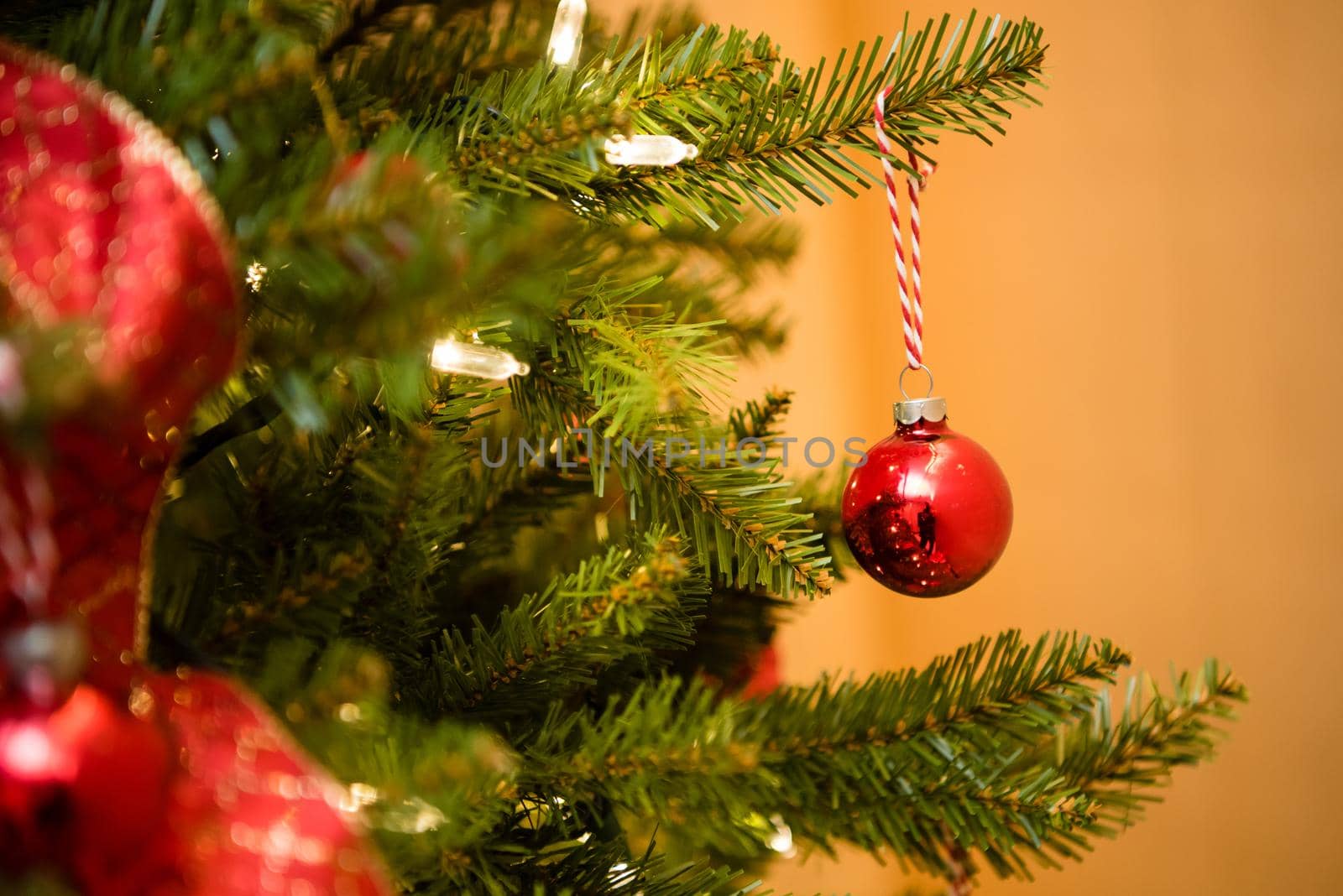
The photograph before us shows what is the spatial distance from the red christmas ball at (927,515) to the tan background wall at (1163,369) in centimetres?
47

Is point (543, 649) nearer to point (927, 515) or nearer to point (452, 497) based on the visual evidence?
point (452, 497)

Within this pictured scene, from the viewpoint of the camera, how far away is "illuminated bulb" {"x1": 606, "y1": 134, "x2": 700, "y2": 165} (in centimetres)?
27

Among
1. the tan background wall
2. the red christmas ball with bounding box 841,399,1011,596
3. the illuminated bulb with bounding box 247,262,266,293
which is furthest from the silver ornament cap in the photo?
the tan background wall

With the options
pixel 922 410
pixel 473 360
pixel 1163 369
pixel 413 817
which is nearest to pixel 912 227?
pixel 922 410

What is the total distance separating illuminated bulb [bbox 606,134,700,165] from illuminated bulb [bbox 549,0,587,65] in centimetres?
7

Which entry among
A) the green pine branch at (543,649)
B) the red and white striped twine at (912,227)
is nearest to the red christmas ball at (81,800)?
the green pine branch at (543,649)

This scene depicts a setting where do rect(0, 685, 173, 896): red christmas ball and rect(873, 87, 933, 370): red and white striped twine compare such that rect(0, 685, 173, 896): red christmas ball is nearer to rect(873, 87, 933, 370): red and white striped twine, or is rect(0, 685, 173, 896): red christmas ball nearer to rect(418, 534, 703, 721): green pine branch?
rect(418, 534, 703, 721): green pine branch

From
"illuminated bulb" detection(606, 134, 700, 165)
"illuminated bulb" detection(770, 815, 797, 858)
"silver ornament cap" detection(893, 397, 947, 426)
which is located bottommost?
"illuminated bulb" detection(770, 815, 797, 858)

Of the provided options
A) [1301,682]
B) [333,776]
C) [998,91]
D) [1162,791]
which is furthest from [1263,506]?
[333,776]

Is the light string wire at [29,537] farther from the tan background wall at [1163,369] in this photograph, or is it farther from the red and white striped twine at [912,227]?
the tan background wall at [1163,369]

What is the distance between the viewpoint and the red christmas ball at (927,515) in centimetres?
37

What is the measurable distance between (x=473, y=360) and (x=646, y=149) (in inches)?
3.4

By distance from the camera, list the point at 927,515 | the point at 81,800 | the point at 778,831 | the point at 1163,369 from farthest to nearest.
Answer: the point at 1163,369, the point at 927,515, the point at 778,831, the point at 81,800

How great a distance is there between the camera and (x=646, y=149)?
0.27 metres
